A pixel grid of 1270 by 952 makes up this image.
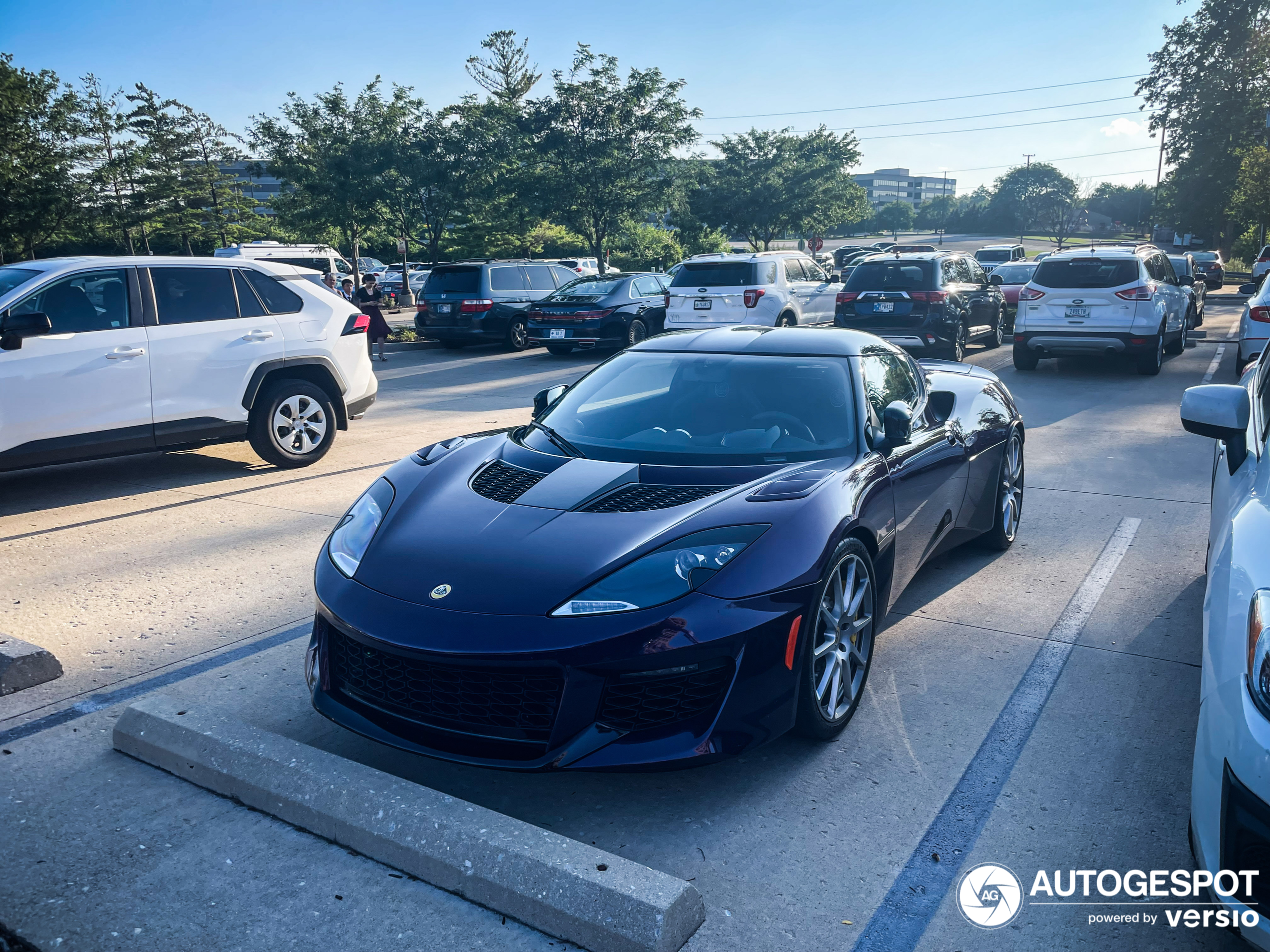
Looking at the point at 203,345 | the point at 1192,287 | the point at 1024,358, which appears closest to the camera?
the point at 203,345

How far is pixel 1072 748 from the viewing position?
3.49 metres

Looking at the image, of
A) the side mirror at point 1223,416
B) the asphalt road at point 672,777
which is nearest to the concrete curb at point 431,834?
the asphalt road at point 672,777

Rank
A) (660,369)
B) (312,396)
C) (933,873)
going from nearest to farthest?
(933,873), (660,369), (312,396)

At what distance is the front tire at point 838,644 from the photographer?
3.27 m

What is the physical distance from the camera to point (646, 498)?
3.51m

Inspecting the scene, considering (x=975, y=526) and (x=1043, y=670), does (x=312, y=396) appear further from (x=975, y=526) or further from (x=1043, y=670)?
(x=1043, y=670)

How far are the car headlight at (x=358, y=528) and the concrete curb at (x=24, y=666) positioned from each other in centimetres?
150

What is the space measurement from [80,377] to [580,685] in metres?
5.91

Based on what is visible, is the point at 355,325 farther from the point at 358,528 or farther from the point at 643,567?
the point at 643,567

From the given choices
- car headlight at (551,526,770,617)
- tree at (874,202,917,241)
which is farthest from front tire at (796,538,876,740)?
tree at (874,202,917,241)

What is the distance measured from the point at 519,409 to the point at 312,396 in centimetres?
348

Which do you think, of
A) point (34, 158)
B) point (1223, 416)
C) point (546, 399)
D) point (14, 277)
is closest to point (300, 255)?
point (34, 158)

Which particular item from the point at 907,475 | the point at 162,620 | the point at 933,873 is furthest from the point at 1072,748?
the point at 162,620

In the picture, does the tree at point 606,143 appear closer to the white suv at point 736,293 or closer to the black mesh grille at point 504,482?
the white suv at point 736,293
